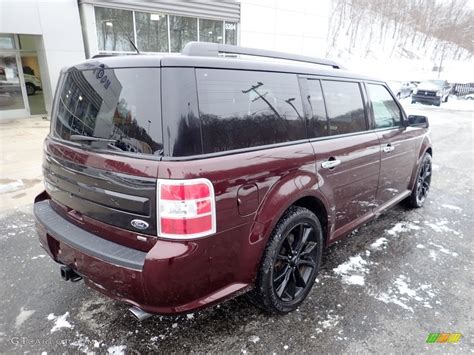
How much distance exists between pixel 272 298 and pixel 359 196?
4.58 ft

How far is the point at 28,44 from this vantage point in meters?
11.6

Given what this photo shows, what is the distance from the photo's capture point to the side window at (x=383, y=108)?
11.4 ft

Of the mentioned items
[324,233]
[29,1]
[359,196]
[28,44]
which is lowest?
[324,233]

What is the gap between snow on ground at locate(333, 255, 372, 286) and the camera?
2975 millimetres

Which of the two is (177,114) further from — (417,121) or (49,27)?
(49,27)

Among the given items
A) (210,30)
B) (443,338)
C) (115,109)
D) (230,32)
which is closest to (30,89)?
(210,30)

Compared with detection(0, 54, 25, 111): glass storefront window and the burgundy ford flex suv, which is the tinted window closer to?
the burgundy ford flex suv

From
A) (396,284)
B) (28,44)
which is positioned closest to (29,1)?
(28,44)

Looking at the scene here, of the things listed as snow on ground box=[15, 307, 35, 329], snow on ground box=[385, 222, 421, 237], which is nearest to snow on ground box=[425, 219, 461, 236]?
snow on ground box=[385, 222, 421, 237]

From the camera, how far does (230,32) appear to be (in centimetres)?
1461

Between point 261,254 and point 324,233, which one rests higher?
point 261,254

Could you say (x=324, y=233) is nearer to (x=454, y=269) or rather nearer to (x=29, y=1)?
(x=454, y=269)

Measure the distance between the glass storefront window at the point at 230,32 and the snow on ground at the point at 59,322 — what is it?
46.2 feet

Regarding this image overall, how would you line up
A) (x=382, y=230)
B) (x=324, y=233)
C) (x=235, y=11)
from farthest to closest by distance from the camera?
(x=235, y=11) < (x=382, y=230) < (x=324, y=233)
